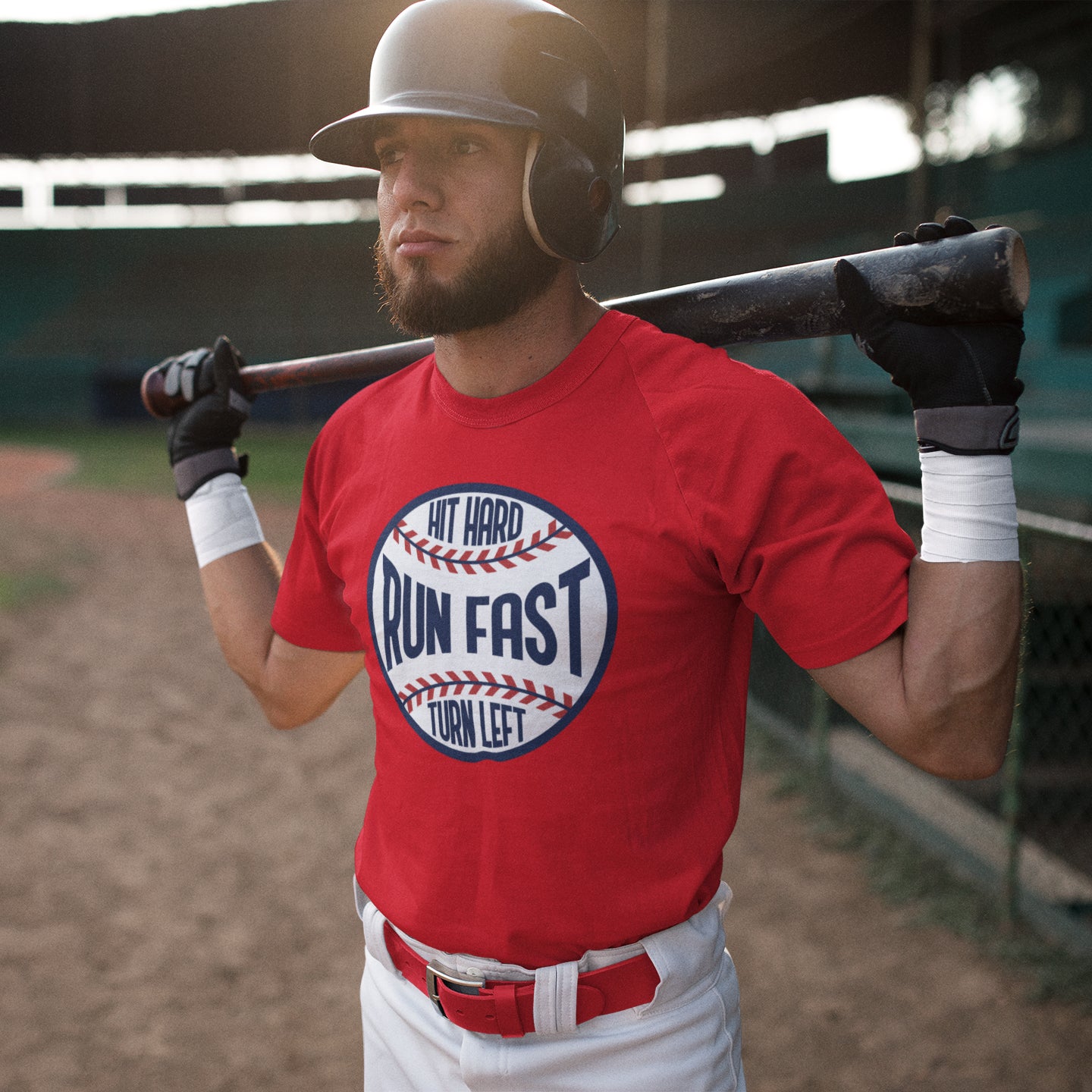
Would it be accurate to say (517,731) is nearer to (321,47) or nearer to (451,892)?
(451,892)

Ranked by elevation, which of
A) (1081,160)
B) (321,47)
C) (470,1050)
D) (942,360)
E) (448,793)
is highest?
(321,47)

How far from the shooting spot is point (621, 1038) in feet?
4.70

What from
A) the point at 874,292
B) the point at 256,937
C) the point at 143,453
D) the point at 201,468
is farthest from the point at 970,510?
the point at 143,453

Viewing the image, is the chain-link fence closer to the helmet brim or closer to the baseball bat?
the baseball bat

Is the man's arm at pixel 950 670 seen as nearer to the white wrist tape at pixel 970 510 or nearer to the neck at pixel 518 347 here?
the white wrist tape at pixel 970 510

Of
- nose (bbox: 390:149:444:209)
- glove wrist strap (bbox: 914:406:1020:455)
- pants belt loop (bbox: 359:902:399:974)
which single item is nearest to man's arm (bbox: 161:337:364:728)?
pants belt loop (bbox: 359:902:399:974)

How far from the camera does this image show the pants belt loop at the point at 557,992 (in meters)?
1.42

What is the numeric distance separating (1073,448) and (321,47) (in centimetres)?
2420

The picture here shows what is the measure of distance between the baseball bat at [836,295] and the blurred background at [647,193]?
5624 millimetres

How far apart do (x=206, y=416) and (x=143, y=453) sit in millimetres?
19270

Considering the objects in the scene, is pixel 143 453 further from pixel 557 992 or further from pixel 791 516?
pixel 791 516

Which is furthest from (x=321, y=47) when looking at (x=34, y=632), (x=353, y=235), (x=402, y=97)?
(x=402, y=97)

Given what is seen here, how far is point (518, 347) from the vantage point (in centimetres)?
152

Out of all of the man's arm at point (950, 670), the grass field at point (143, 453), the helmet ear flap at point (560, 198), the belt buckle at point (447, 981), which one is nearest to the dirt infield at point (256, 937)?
the belt buckle at point (447, 981)
